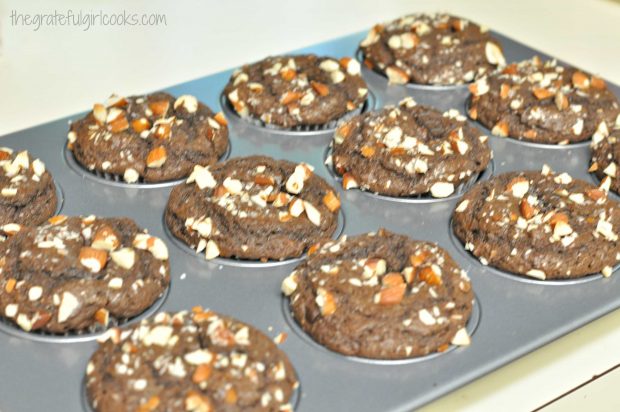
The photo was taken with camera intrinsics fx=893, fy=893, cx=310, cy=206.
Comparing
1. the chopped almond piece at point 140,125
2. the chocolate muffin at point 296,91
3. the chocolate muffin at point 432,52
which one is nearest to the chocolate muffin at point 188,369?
the chopped almond piece at point 140,125

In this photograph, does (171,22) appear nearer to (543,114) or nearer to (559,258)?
(543,114)

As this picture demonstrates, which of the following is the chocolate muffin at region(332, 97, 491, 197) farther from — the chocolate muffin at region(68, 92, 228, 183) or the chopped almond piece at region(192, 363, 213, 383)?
the chopped almond piece at region(192, 363, 213, 383)

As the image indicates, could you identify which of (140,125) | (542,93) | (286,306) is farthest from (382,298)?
(542,93)

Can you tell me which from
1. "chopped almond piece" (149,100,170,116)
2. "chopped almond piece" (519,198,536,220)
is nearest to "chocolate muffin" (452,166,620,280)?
"chopped almond piece" (519,198,536,220)

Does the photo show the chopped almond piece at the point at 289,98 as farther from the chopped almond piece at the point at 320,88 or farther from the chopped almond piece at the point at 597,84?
the chopped almond piece at the point at 597,84

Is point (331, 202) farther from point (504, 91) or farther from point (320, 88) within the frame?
point (504, 91)
